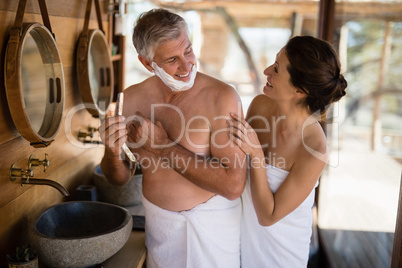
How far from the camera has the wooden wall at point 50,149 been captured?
54.8 inches

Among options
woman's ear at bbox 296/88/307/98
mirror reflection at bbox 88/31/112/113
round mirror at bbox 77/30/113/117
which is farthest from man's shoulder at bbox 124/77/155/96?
woman's ear at bbox 296/88/307/98

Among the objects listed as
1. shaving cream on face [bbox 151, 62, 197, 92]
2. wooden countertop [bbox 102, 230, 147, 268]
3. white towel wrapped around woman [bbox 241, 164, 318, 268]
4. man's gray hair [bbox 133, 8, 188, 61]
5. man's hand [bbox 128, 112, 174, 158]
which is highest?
man's gray hair [bbox 133, 8, 188, 61]

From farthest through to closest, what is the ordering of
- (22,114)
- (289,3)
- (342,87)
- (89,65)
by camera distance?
1. (289,3)
2. (89,65)
3. (342,87)
4. (22,114)

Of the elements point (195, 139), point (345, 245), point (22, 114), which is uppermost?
point (22, 114)

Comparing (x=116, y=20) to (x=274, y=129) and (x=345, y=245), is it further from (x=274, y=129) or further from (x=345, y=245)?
(x=345, y=245)

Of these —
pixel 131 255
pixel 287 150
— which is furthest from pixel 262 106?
pixel 131 255

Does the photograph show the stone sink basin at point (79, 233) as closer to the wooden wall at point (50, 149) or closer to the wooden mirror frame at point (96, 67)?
the wooden wall at point (50, 149)

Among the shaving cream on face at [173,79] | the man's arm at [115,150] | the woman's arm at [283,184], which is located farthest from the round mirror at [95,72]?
the woman's arm at [283,184]

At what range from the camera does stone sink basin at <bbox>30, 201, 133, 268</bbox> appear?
54.2 inches

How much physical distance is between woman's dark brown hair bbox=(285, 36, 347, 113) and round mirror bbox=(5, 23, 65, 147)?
95 cm

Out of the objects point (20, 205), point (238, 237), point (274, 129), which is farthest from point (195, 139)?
point (20, 205)

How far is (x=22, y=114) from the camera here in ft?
4.38

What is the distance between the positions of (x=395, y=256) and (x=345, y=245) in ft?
4.44

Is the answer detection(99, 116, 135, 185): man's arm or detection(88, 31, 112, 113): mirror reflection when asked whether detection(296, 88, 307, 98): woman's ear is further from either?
detection(88, 31, 112, 113): mirror reflection
